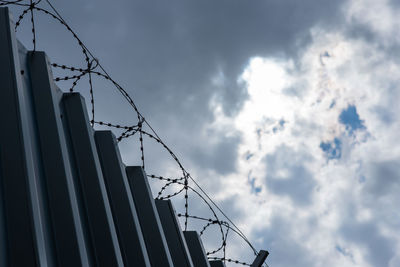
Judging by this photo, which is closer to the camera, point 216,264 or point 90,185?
point 90,185

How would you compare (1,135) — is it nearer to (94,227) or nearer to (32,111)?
(32,111)

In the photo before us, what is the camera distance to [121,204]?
5.45 m

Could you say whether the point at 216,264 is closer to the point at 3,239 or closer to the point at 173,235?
the point at 173,235

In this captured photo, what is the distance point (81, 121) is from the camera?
5121mm

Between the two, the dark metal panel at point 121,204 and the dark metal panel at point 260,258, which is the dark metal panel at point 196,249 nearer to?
the dark metal panel at point 260,258

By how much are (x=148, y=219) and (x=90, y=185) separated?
154 cm

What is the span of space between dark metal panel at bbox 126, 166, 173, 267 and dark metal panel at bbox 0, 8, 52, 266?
2.36 metres

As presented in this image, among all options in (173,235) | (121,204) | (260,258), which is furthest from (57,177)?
(260,258)

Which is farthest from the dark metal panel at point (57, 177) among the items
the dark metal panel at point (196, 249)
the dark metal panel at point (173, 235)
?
the dark metal panel at point (196, 249)

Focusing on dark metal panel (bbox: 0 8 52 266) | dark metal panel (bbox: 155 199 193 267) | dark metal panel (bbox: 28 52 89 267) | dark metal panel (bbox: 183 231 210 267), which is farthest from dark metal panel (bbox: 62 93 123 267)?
dark metal panel (bbox: 183 231 210 267)

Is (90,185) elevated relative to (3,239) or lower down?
elevated

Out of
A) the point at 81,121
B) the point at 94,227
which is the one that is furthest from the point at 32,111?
the point at 94,227

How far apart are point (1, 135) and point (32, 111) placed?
0.69m

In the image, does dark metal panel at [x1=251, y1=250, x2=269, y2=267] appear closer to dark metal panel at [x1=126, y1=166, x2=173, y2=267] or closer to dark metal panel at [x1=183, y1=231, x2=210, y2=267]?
dark metal panel at [x1=183, y1=231, x2=210, y2=267]
